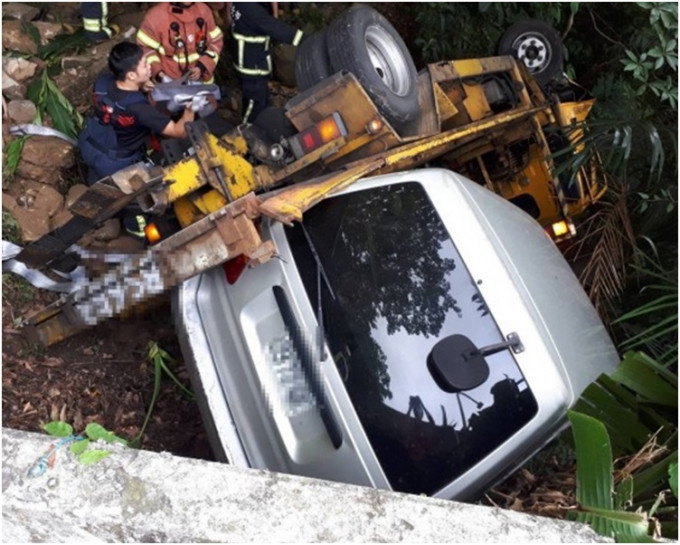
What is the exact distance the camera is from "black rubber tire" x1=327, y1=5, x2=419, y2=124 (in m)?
4.12

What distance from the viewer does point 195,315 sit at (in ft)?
11.4

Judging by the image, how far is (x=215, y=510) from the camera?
1.97 meters

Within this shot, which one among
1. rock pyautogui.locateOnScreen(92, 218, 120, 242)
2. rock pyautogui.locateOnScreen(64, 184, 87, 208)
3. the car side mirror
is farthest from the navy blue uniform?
the car side mirror

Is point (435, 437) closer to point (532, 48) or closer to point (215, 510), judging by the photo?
point (215, 510)

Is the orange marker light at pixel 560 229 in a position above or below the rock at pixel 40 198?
below

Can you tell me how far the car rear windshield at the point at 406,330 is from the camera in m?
3.01

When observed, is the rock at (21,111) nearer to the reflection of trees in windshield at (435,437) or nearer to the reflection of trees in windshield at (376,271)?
the reflection of trees in windshield at (376,271)

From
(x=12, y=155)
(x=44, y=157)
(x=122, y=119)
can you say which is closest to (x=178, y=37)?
(x=122, y=119)

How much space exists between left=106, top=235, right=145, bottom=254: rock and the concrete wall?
7.80 ft

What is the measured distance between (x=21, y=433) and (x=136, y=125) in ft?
8.08

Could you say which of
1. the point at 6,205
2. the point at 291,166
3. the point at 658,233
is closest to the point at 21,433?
the point at 291,166

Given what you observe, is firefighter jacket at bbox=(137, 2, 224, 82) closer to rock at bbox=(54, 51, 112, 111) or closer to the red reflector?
rock at bbox=(54, 51, 112, 111)

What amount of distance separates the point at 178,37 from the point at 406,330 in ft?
8.57

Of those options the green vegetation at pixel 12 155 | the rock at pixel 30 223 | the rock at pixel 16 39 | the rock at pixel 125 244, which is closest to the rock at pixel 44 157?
the green vegetation at pixel 12 155
